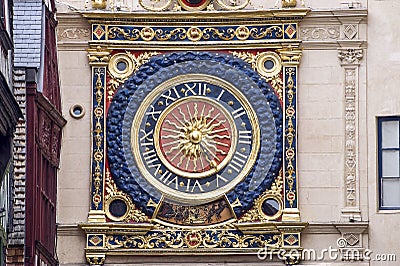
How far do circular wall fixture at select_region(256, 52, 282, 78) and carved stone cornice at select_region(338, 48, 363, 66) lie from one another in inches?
36.1

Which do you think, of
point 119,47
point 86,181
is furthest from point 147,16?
point 86,181

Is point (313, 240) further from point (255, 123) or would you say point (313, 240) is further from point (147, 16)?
point (147, 16)

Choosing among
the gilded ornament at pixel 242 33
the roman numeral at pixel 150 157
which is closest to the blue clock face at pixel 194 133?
the roman numeral at pixel 150 157

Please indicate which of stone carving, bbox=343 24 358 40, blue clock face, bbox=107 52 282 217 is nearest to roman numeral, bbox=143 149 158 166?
blue clock face, bbox=107 52 282 217

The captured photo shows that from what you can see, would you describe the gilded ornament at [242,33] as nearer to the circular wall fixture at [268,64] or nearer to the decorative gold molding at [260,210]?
the circular wall fixture at [268,64]

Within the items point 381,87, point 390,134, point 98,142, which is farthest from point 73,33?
point 390,134

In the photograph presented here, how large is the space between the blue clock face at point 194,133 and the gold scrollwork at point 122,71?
0.09 meters

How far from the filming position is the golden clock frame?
3008cm

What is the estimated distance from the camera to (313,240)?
30.0m

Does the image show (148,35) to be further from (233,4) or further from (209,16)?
(233,4)

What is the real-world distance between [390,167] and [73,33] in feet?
16.7

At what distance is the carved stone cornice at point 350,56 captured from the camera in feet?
99.5

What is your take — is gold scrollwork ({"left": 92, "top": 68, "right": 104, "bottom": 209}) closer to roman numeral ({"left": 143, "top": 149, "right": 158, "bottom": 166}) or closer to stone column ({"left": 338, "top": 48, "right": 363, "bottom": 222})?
roman numeral ({"left": 143, "top": 149, "right": 158, "bottom": 166})

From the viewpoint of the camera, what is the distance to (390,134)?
98.7 ft
